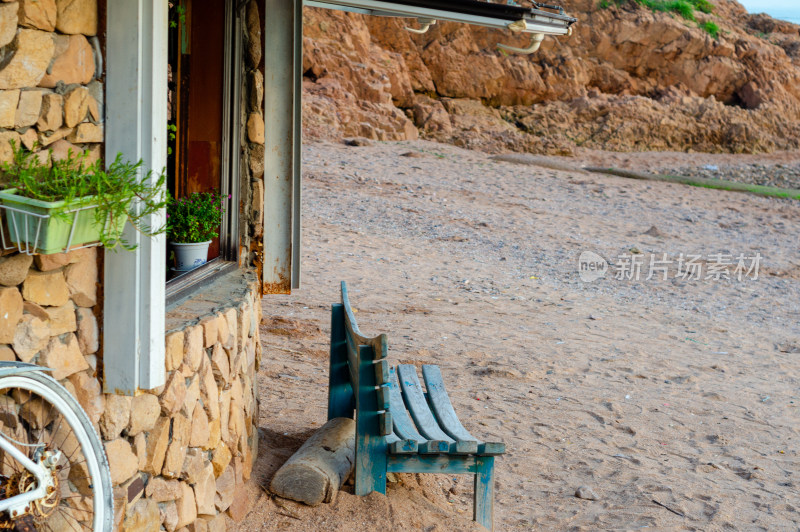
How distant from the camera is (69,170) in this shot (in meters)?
2.11

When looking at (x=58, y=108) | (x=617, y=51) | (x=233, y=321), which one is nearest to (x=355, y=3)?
(x=233, y=321)

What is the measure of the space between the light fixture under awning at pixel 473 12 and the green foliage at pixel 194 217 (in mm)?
1136

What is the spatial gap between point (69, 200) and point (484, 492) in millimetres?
2131

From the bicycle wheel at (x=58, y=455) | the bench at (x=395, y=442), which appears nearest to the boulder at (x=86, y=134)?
the bicycle wheel at (x=58, y=455)

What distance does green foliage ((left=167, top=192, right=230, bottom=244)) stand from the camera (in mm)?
3770

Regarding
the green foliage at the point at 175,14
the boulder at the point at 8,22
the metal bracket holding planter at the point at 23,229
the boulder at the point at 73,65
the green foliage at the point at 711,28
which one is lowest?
the metal bracket holding planter at the point at 23,229

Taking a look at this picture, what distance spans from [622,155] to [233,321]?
663 inches

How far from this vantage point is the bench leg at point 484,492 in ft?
10.9

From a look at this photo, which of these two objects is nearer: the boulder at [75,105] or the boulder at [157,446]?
the boulder at [75,105]

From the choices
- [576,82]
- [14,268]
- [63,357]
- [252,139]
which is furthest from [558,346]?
[576,82]

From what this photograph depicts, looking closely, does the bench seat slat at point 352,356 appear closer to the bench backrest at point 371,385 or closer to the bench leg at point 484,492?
the bench backrest at point 371,385

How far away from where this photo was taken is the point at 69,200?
1.96 m

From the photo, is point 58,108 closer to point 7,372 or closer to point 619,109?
point 7,372

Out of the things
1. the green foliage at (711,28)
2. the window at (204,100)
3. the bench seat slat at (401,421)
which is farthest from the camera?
the green foliage at (711,28)
